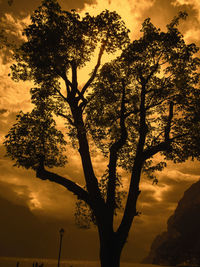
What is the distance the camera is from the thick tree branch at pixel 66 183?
12.5 metres

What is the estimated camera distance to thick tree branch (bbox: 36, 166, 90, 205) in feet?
41.2

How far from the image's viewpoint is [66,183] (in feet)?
41.6

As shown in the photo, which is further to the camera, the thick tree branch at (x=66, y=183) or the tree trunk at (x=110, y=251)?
the thick tree branch at (x=66, y=183)

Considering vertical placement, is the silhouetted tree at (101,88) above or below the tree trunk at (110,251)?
above

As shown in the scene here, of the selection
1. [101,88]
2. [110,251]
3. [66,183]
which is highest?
[101,88]

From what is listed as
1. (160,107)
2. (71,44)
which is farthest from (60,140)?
(160,107)

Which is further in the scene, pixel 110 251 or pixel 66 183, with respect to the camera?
pixel 66 183

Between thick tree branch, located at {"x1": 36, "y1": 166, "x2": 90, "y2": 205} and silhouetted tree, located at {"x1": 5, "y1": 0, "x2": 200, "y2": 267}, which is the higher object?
silhouetted tree, located at {"x1": 5, "y1": 0, "x2": 200, "y2": 267}

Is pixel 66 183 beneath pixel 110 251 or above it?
above

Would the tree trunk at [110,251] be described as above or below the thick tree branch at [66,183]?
below

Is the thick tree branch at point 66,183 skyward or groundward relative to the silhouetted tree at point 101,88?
groundward

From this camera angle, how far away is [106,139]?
17391 mm

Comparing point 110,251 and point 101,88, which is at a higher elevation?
point 101,88

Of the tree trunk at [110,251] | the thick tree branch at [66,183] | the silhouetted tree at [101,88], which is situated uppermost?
the silhouetted tree at [101,88]
